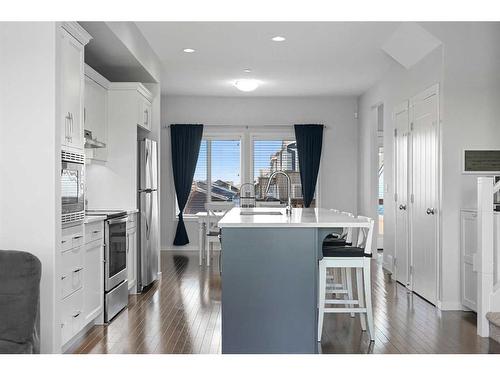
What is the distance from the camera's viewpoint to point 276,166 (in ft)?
34.0

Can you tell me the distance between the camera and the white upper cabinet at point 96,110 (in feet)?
17.5

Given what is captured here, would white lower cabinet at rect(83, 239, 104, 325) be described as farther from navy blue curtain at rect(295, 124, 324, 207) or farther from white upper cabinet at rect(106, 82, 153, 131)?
navy blue curtain at rect(295, 124, 324, 207)

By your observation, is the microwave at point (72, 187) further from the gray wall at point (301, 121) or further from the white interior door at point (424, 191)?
the gray wall at point (301, 121)

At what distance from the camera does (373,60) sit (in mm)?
7191

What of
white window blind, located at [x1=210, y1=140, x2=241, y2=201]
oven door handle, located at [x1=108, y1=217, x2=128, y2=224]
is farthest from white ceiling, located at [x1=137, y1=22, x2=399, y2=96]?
oven door handle, located at [x1=108, y1=217, x2=128, y2=224]

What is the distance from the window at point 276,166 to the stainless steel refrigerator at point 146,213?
3.84 meters

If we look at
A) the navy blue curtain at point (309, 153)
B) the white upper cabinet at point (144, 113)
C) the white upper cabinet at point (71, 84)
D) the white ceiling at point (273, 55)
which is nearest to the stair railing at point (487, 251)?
the white ceiling at point (273, 55)

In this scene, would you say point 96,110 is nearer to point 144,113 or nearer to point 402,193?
point 144,113

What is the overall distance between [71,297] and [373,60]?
16.0 feet

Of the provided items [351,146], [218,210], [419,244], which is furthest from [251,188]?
[419,244]

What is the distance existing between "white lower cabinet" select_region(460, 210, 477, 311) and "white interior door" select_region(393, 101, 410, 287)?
4.18 ft

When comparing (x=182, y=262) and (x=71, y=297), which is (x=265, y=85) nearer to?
Answer: (x=182, y=262)

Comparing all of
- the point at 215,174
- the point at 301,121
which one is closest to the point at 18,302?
the point at 215,174

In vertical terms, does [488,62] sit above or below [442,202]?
above
